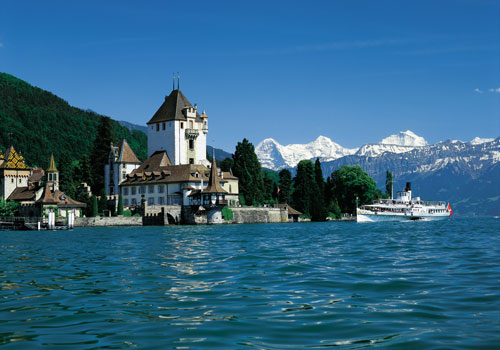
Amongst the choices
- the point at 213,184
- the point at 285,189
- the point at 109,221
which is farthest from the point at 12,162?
the point at 285,189

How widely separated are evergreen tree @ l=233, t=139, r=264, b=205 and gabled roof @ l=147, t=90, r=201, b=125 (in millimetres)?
9954

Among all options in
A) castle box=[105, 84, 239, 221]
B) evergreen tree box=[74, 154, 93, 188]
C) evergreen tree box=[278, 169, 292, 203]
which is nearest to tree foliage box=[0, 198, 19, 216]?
castle box=[105, 84, 239, 221]

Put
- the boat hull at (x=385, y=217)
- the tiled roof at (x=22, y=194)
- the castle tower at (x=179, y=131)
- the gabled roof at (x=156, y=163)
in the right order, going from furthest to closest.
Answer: the castle tower at (x=179, y=131), the gabled roof at (x=156, y=163), the boat hull at (x=385, y=217), the tiled roof at (x=22, y=194)

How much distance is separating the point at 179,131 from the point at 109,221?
1075 inches

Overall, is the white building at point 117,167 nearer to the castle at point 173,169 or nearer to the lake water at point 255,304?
the castle at point 173,169

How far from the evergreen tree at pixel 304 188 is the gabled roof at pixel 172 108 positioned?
977 inches

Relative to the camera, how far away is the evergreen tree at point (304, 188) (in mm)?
118062

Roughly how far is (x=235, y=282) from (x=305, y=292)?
8.69 ft

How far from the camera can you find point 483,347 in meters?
8.80

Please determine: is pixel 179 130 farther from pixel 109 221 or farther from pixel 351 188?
pixel 351 188

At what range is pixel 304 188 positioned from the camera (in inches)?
4695

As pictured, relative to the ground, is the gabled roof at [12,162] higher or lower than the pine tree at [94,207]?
higher

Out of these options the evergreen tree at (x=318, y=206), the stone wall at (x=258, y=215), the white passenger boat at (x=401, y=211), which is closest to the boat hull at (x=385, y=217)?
the white passenger boat at (x=401, y=211)

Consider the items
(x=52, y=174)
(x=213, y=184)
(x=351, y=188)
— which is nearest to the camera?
(x=213, y=184)
